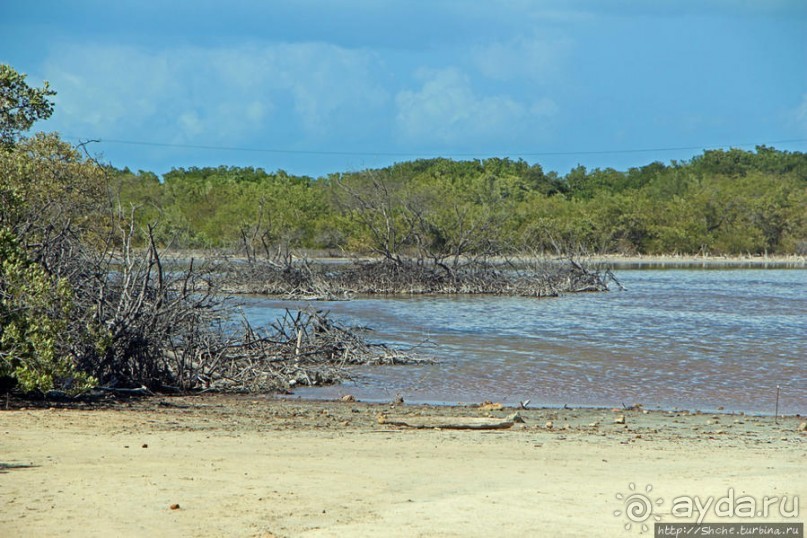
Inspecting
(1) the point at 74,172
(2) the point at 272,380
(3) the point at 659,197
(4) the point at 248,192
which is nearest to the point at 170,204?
(4) the point at 248,192

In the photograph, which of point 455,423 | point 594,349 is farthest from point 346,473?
point 594,349

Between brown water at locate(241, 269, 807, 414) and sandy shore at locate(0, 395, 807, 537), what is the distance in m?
3.23

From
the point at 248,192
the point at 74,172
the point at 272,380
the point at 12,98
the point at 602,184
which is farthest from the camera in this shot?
the point at 602,184

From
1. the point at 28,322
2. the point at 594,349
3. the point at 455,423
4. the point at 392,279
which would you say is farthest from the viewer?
the point at 392,279

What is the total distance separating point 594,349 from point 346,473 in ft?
43.2

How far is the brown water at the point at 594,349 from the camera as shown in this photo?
14.5 metres

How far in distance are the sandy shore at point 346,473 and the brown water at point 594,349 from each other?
3230 millimetres

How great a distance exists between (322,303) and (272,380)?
17.5m

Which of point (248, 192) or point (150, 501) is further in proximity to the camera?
point (248, 192)

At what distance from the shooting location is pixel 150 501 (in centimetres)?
668

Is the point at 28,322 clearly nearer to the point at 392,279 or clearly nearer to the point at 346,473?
the point at 346,473

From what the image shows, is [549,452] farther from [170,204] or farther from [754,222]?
[754,222]

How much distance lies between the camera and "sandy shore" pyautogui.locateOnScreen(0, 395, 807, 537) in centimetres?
630

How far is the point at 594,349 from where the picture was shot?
20.1 meters
